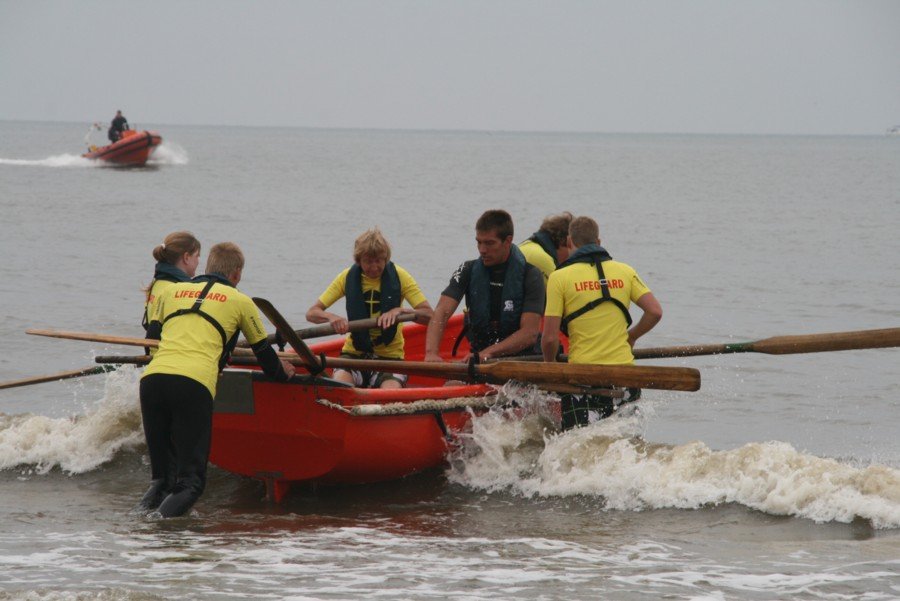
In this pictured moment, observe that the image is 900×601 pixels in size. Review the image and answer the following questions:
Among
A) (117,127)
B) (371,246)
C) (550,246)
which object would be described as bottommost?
(371,246)

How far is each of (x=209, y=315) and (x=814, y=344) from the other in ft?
11.9

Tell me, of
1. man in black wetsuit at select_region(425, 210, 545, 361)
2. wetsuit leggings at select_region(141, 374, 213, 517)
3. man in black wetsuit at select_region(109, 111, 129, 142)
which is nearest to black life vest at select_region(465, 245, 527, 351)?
man in black wetsuit at select_region(425, 210, 545, 361)

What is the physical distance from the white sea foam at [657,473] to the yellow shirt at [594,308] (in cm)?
54

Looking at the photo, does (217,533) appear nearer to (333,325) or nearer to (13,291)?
Result: (333,325)

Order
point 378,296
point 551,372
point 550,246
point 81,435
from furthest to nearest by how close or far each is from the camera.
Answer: point 81,435 → point 550,246 → point 378,296 → point 551,372

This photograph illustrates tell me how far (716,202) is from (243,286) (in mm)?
28743

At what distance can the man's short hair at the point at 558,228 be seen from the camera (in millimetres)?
8898

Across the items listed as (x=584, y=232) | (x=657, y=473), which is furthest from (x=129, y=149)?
(x=657, y=473)

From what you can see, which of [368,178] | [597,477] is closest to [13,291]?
[597,477]

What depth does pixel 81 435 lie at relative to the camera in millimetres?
9055

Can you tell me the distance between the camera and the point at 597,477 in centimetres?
777

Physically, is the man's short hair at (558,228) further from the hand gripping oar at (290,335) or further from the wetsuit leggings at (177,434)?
the wetsuit leggings at (177,434)

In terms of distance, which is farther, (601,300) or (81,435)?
(81,435)

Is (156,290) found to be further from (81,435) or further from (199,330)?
(81,435)
